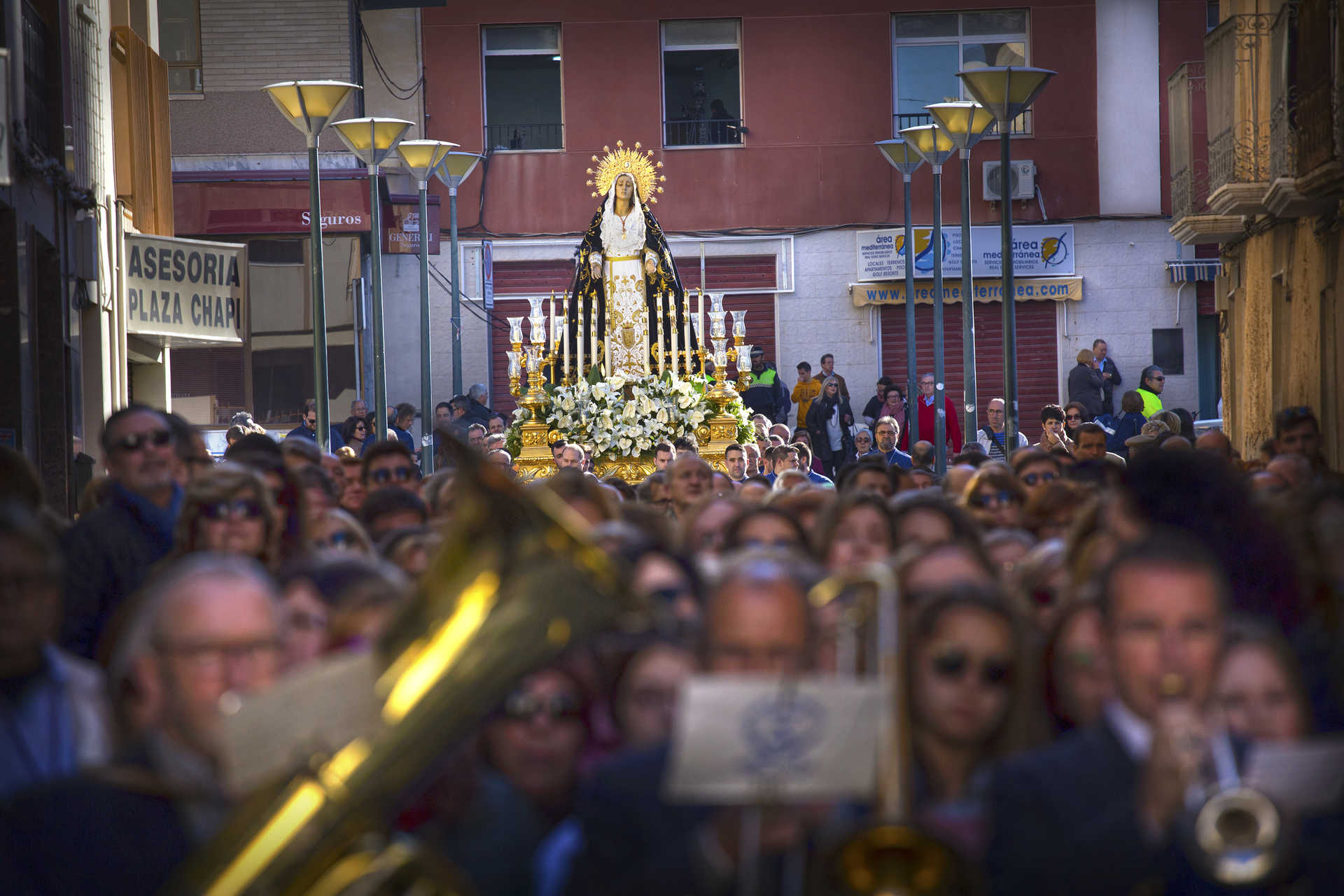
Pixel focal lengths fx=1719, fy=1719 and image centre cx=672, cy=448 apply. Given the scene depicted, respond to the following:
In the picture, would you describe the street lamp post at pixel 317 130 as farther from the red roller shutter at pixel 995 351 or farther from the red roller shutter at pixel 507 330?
the red roller shutter at pixel 995 351

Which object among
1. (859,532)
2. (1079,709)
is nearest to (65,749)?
(1079,709)

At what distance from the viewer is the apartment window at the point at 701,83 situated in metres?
25.3

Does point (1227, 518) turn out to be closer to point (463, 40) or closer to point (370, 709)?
point (370, 709)

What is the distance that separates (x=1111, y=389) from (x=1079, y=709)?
20439 mm

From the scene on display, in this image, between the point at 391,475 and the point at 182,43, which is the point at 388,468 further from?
the point at 182,43

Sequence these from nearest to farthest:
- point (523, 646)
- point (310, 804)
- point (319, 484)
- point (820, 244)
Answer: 1. point (310, 804)
2. point (523, 646)
3. point (319, 484)
4. point (820, 244)

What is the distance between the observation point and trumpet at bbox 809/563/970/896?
274 centimetres

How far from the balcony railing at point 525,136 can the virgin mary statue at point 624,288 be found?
9.39 metres

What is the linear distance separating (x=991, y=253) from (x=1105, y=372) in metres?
2.87

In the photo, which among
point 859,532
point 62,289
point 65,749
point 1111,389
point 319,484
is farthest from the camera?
point 1111,389

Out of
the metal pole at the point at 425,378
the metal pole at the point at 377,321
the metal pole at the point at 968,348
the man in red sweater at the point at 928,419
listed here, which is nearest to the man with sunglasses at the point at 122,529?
the metal pole at the point at 377,321

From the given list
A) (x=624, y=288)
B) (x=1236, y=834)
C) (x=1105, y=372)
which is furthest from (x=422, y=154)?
(x=1236, y=834)

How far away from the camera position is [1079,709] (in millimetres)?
3379

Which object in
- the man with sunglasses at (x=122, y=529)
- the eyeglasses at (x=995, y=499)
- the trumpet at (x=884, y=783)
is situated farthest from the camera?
the eyeglasses at (x=995, y=499)
